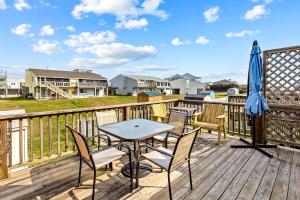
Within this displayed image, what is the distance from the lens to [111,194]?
2396mm

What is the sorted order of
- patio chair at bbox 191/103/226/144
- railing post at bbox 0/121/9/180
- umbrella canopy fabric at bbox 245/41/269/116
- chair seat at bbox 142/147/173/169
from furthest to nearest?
patio chair at bbox 191/103/226/144
umbrella canopy fabric at bbox 245/41/269/116
railing post at bbox 0/121/9/180
chair seat at bbox 142/147/173/169

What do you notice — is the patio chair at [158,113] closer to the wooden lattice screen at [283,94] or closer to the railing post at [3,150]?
the wooden lattice screen at [283,94]

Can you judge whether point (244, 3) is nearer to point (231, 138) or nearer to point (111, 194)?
point (231, 138)

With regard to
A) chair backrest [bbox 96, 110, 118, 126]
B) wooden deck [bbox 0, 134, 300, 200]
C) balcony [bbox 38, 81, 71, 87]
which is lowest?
wooden deck [bbox 0, 134, 300, 200]

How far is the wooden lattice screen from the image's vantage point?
425 centimetres

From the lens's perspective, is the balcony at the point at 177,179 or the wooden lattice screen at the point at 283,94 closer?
the balcony at the point at 177,179

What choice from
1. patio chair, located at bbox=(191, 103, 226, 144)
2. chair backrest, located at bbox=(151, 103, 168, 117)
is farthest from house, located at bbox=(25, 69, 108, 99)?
patio chair, located at bbox=(191, 103, 226, 144)

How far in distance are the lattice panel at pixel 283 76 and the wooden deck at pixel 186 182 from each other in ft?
4.92

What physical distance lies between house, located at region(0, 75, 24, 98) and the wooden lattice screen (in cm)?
3926

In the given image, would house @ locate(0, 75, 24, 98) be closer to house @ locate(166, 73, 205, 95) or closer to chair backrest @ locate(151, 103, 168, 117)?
house @ locate(166, 73, 205, 95)

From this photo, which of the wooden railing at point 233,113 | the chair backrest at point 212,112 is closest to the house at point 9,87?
the wooden railing at point 233,113

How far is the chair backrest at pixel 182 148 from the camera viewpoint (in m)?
2.15

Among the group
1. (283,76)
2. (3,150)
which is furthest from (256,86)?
(3,150)

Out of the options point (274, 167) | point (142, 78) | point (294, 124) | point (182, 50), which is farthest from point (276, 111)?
point (142, 78)
